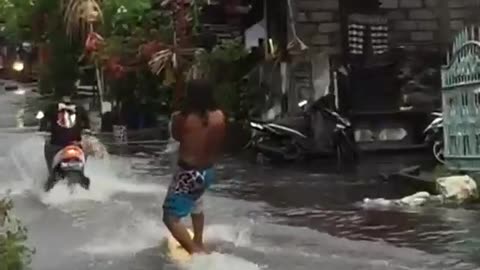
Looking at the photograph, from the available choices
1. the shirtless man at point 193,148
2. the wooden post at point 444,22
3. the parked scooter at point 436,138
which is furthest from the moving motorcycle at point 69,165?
the wooden post at point 444,22

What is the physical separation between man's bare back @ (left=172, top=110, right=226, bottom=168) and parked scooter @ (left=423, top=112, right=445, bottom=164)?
7.72 metres

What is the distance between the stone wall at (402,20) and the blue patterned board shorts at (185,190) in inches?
544

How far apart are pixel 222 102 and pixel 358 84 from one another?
3.89 metres

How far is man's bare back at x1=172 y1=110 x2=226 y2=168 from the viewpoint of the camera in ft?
29.1

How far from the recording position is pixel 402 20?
23359 mm

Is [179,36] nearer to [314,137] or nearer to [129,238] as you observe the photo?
[314,137]

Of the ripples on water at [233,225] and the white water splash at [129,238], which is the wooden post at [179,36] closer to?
the ripples on water at [233,225]

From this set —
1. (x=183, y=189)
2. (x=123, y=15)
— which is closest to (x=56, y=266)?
(x=183, y=189)

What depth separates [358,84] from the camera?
21.3 meters

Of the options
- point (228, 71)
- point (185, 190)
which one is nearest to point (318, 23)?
point (228, 71)

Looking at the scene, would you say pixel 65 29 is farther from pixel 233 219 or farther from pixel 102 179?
pixel 233 219

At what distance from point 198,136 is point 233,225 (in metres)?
3.36

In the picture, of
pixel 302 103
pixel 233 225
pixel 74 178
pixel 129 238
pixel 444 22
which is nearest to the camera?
pixel 129 238

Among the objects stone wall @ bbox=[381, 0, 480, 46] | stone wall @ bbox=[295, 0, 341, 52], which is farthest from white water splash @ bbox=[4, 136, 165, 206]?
stone wall @ bbox=[381, 0, 480, 46]
